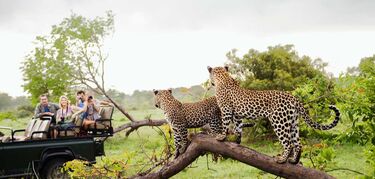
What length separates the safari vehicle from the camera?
1078cm

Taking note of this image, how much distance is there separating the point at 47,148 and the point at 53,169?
1.50ft

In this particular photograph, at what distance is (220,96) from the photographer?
6.60m

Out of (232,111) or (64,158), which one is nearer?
(232,111)

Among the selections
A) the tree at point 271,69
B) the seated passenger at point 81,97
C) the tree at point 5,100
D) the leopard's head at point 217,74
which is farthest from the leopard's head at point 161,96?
the tree at point 5,100

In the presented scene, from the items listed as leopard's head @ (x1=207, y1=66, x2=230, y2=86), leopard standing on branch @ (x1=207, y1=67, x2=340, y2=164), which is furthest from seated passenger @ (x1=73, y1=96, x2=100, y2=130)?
leopard standing on branch @ (x1=207, y1=67, x2=340, y2=164)

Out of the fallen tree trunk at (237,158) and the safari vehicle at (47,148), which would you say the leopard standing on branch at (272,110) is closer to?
the fallen tree trunk at (237,158)

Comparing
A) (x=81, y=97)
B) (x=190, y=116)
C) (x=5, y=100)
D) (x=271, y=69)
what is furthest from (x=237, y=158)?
(x=5, y=100)

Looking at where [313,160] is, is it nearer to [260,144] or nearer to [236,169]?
[236,169]

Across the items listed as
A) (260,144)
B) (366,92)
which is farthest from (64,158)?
(260,144)

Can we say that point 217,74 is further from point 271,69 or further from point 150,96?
point 150,96

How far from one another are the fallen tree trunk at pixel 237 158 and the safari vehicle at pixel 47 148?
365 centimetres

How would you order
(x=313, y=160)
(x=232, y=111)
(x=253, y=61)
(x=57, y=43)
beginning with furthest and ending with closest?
(x=57, y=43) → (x=253, y=61) → (x=313, y=160) → (x=232, y=111)

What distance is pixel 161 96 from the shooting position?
7.54 metres

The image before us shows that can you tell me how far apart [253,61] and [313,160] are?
10.4 meters
